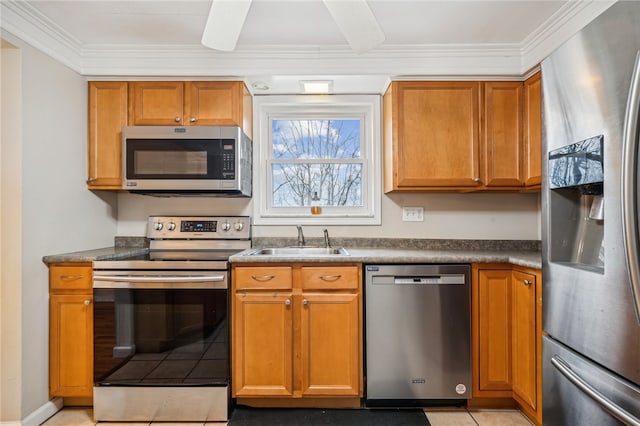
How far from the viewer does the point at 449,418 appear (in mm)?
1952

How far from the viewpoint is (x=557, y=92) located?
114 centimetres

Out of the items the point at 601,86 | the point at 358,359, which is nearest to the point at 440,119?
the point at 601,86

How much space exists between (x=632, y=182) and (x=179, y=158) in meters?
2.24

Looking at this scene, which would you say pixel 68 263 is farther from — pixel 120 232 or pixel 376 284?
pixel 376 284

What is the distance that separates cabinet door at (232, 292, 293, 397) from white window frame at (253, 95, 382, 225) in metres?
0.84

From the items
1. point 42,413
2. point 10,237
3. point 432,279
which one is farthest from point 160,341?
point 432,279

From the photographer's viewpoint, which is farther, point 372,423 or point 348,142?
point 348,142

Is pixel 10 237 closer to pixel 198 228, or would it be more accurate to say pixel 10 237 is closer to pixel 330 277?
pixel 198 228

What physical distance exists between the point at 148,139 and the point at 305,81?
1155 millimetres

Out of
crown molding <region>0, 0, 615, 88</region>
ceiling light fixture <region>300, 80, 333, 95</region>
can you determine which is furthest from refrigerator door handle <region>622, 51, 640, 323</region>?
ceiling light fixture <region>300, 80, 333, 95</region>

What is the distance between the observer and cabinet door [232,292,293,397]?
196cm

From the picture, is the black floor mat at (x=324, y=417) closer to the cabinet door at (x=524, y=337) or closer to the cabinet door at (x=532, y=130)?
the cabinet door at (x=524, y=337)

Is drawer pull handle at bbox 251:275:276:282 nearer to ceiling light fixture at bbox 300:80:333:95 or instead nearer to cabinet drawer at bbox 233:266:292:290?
cabinet drawer at bbox 233:266:292:290

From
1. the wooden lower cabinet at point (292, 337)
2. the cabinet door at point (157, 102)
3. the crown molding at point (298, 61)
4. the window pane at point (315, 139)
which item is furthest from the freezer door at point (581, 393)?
the cabinet door at point (157, 102)
